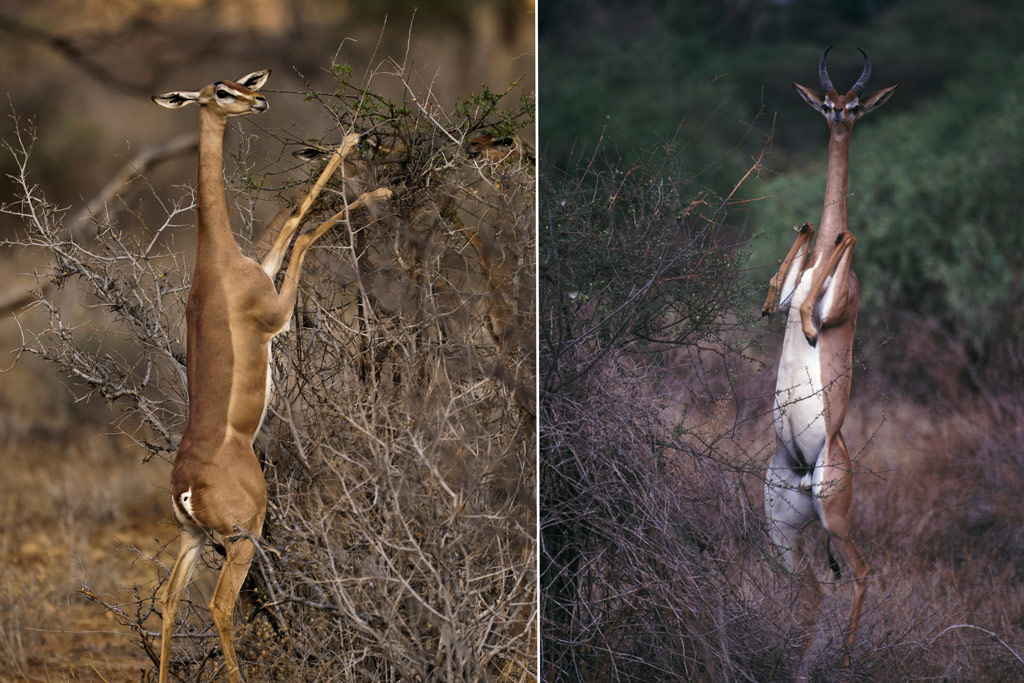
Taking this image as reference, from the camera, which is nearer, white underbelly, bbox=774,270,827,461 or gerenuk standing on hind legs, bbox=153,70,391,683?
gerenuk standing on hind legs, bbox=153,70,391,683

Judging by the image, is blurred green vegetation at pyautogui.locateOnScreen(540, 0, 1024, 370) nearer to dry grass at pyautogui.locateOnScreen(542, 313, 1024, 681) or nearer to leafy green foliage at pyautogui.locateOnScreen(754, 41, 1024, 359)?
leafy green foliage at pyautogui.locateOnScreen(754, 41, 1024, 359)

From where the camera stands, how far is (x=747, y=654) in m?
3.88

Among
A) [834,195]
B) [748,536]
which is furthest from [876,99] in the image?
[748,536]

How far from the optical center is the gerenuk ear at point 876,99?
12.2ft

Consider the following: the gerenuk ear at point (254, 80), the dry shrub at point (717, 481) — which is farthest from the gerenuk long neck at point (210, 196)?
the dry shrub at point (717, 481)

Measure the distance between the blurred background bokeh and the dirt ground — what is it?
2190 mm

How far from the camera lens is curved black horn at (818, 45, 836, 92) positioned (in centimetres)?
376

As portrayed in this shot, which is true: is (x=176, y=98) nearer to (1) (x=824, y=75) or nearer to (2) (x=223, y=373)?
(2) (x=223, y=373)

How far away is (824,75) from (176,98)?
214 cm

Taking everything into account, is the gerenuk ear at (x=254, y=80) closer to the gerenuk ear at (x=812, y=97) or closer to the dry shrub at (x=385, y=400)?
the dry shrub at (x=385, y=400)

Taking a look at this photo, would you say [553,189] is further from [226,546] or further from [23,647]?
[23,647]

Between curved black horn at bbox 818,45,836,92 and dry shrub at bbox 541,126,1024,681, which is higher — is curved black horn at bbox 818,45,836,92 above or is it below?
above

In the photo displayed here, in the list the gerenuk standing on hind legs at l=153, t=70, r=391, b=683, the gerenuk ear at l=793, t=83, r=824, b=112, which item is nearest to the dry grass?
the gerenuk ear at l=793, t=83, r=824, b=112

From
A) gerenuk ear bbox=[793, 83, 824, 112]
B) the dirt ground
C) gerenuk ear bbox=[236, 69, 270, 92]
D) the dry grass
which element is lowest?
the dirt ground
